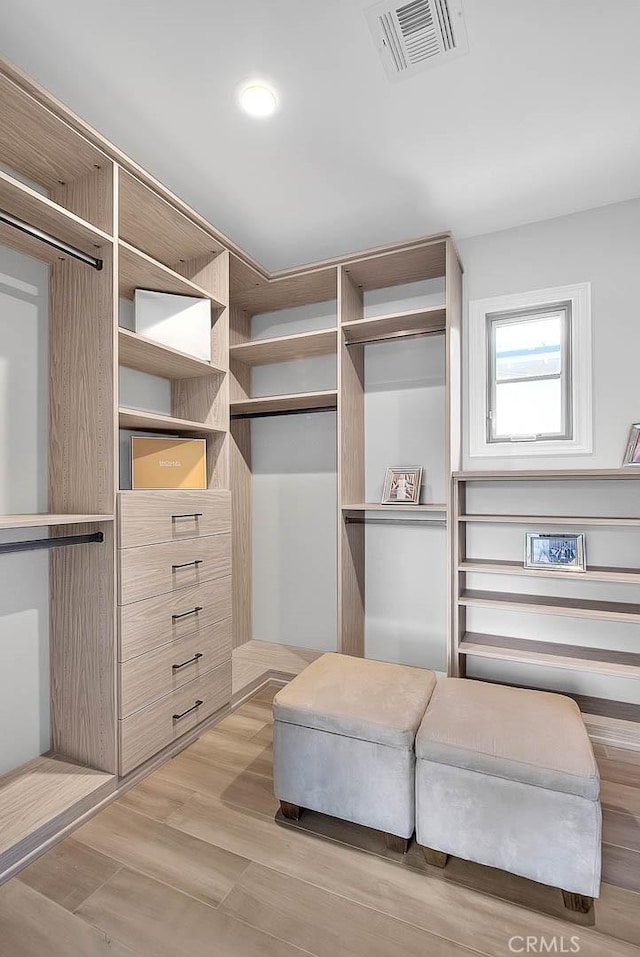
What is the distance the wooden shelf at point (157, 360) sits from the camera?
205 cm

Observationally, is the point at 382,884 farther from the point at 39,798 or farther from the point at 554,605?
the point at 554,605

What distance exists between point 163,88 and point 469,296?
178cm

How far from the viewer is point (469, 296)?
2754mm

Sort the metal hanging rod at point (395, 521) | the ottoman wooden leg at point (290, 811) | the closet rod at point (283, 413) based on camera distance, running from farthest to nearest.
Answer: the closet rod at point (283, 413), the metal hanging rod at point (395, 521), the ottoman wooden leg at point (290, 811)

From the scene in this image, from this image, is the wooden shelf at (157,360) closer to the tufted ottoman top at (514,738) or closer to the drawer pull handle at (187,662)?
the drawer pull handle at (187,662)

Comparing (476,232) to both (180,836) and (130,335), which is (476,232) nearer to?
(130,335)

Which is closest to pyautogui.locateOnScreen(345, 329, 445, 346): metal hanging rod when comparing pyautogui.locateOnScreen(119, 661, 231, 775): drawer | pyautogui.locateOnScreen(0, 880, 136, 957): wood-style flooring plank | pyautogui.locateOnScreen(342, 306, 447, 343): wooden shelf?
pyautogui.locateOnScreen(342, 306, 447, 343): wooden shelf

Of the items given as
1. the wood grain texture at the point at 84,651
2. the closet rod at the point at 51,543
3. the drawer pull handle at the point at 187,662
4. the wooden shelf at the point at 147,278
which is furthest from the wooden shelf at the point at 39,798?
the wooden shelf at the point at 147,278

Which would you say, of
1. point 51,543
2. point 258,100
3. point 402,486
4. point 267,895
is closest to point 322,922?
point 267,895

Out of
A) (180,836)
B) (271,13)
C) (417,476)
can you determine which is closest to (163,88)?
(271,13)

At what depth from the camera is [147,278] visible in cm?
222

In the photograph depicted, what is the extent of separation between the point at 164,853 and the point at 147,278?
2.25 meters

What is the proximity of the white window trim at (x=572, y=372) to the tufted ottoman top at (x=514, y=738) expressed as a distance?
1311 millimetres

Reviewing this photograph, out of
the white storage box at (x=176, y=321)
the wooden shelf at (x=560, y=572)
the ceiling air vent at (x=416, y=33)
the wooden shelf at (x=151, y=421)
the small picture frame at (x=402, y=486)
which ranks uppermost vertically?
the ceiling air vent at (x=416, y=33)
